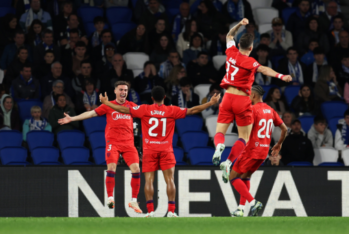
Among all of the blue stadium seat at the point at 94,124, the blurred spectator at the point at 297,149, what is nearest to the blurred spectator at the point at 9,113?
→ the blue stadium seat at the point at 94,124

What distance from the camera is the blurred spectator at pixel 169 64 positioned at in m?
14.8

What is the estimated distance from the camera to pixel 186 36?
15.7 metres

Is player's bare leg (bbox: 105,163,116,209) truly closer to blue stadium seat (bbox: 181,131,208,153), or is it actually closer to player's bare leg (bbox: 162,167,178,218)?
player's bare leg (bbox: 162,167,178,218)

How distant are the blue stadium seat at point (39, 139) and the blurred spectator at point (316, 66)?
6637 mm

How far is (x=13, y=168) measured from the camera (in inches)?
428

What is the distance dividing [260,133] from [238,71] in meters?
1.39

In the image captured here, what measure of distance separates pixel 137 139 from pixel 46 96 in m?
2.96

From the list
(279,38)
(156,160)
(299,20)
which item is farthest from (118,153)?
(299,20)

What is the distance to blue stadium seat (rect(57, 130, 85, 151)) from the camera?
495 inches

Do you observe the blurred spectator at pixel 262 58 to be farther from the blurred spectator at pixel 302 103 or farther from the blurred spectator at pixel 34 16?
the blurred spectator at pixel 34 16
